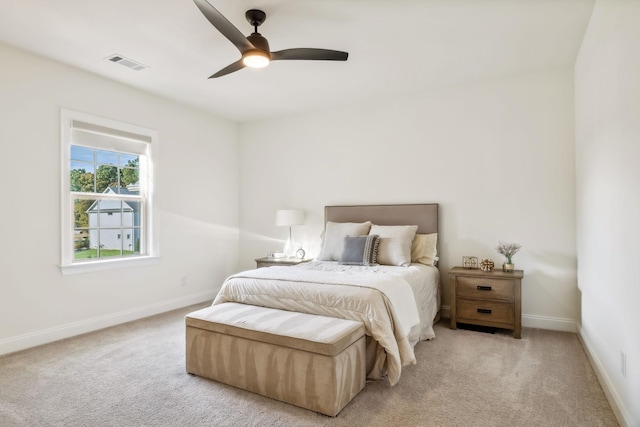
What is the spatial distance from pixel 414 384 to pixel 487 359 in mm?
824

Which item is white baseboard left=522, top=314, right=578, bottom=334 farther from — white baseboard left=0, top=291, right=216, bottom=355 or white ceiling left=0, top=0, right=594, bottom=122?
white baseboard left=0, top=291, right=216, bottom=355

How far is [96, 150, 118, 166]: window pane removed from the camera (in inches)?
160

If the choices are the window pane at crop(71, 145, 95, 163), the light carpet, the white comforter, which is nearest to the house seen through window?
the window pane at crop(71, 145, 95, 163)

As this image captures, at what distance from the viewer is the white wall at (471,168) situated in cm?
374

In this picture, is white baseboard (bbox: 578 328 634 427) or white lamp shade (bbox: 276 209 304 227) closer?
white baseboard (bbox: 578 328 634 427)

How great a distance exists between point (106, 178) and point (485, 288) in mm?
4219

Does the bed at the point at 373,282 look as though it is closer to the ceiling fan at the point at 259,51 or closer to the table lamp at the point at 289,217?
the table lamp at the point at 289,217

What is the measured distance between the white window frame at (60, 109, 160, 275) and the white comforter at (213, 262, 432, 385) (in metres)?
1.69

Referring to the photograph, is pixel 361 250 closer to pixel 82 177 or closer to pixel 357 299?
pixel 357 299

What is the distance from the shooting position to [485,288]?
3590 millimetres

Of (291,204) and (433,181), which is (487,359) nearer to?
(433,181)

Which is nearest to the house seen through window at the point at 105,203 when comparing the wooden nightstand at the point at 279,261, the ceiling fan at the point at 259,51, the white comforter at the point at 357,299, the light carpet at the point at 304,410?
the light carpet at the point at 304,410

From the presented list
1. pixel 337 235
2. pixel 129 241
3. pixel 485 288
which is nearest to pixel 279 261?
pixel 337 235

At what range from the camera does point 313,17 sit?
278cm
